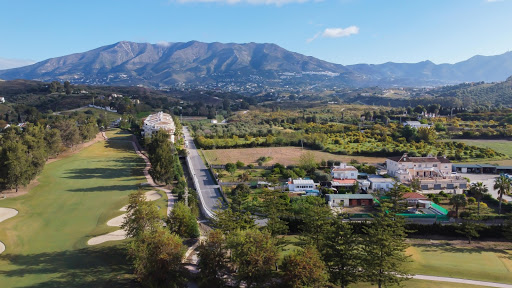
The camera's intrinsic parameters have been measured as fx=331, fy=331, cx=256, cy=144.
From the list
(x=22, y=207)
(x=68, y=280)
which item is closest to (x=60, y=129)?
(x=22, y=207)

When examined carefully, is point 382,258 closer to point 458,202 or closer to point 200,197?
point 458,202

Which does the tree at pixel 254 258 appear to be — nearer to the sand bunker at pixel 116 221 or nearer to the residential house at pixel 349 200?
the sand bunker at pixel 116 221

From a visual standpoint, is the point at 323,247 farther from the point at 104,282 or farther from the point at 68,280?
the point at 68,280

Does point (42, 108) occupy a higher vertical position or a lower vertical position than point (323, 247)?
higher

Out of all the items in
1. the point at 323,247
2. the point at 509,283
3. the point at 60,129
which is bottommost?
the point at 509,283

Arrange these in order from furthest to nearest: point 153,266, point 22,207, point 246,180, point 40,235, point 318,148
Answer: point 318,148, point 246,180, point 22,207, point 40,235, point 153,266

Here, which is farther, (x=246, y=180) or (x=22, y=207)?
(x=246, y=180)

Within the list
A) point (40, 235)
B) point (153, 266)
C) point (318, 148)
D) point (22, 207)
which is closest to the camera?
point (153, 266)
